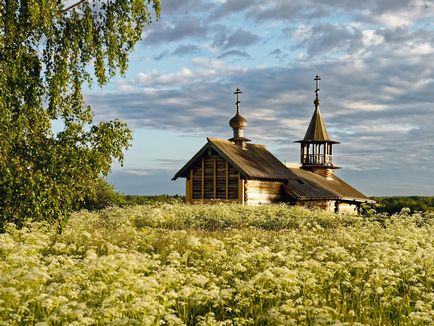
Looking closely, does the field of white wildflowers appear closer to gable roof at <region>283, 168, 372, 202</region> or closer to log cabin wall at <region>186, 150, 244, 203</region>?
log cabin wall at <region>186, 150, 244, 203</region>

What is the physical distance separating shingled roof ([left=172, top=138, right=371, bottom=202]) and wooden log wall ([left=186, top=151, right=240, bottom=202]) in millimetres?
538

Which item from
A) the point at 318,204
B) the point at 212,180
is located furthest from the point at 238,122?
the point at 318,204

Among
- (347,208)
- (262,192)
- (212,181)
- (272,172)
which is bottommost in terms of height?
(347,208)

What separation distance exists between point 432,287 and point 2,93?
11.2m

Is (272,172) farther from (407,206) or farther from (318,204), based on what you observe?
(407,206)

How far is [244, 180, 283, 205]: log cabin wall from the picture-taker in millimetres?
34438

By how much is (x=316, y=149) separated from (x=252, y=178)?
467 inches

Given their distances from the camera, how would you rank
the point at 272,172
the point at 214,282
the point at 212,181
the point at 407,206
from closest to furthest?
the point at 214,282, the point at 212,181, the point at 272,172, the point at 407,206

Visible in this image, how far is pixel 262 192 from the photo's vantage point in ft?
117

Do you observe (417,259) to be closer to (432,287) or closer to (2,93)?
(432,287)

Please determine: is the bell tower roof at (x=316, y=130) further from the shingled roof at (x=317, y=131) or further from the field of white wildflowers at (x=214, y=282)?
the field of white wildflowers at (x=214, y=282)

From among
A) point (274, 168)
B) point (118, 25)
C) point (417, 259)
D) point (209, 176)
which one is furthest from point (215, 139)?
point (417, 259)

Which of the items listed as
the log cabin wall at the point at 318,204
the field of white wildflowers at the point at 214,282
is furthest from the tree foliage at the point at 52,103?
the log cabin wall at the point at 318,204

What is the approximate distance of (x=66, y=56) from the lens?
1814 cm
